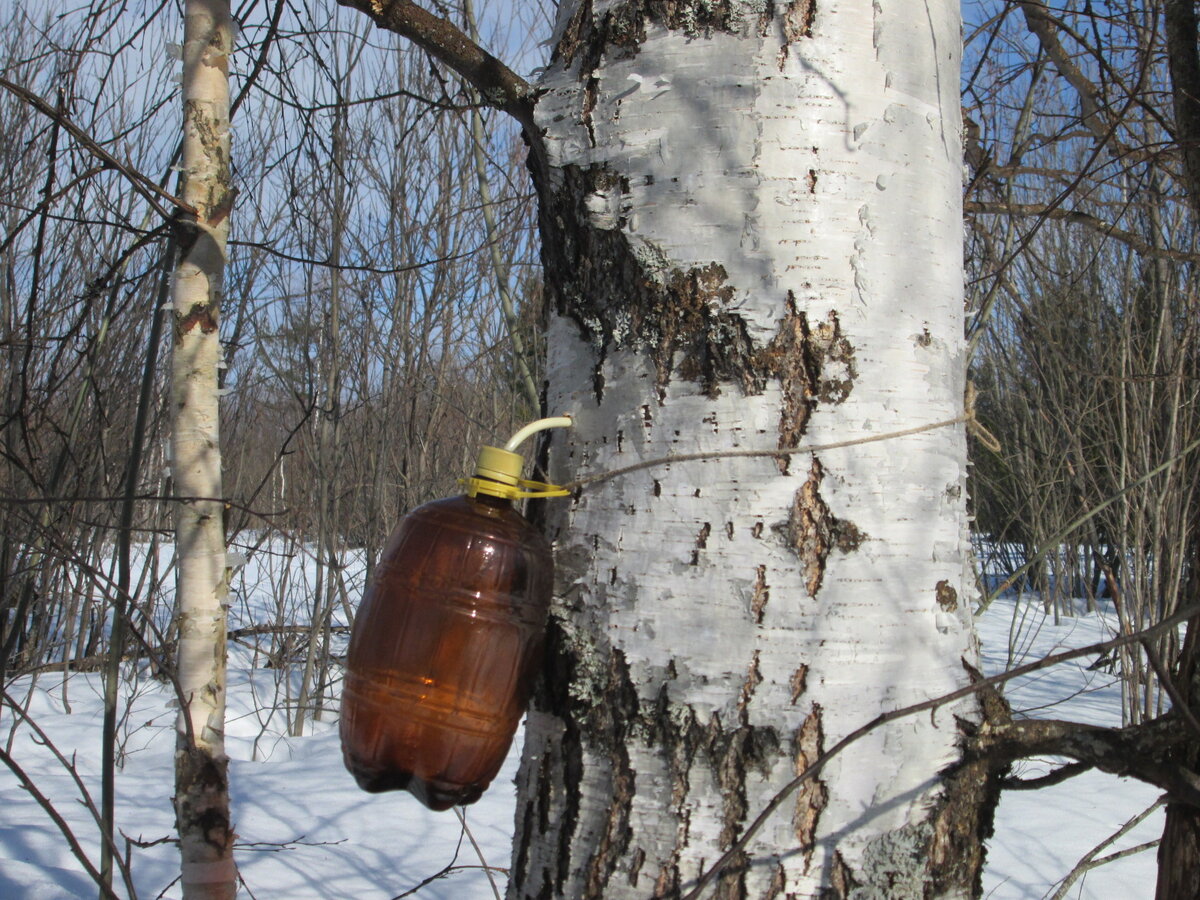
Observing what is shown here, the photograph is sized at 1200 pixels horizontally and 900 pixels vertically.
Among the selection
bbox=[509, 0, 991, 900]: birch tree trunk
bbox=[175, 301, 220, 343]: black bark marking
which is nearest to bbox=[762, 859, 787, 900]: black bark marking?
bbox=[509, 0, 991, 900]: birch tree trunk

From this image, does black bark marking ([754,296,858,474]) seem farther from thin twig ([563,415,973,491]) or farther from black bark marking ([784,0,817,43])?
black bark marking ([784,0,817,43])

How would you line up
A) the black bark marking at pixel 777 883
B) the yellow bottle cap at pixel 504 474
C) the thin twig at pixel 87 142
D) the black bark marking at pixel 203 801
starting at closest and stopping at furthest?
the black bark marking at pixel 777 883
the yellow bottle cap at pixel 504 474
the thin twig at pixel 87 142
the black bark marking at pixel 203 801

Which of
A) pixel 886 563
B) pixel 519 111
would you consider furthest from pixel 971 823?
pixel 519 111

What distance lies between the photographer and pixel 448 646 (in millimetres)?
888

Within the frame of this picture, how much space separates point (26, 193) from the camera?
4406mm

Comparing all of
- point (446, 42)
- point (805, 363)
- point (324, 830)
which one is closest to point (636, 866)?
point (805, 363)

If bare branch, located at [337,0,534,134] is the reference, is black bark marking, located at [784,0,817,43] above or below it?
below

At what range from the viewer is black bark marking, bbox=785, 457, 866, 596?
0.83 m

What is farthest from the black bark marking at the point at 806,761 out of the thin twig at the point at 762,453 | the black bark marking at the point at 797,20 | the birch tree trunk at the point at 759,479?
the black bark marking at the point at 797,20

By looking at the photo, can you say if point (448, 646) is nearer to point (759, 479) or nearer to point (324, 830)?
point (759, 479)

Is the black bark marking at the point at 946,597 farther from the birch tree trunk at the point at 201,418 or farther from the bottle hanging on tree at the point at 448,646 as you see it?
the birch tree trunk at the point at 201,418

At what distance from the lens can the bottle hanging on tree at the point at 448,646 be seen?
885 millimetres

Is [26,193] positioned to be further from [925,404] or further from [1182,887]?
[1182,887]

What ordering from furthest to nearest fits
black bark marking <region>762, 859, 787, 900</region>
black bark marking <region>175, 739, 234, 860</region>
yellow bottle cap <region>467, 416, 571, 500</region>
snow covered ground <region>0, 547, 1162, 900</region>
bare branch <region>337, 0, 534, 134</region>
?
snow covered ground <region>0, 547, 1162, 900</region> < black bark marking <region>175, 739, 234, 860</region> < bare branch <region>337, 0, 534, 134</region> < yellow bottle cap <region>467, 416, 571, 500</region> < black bark marking <region>762, 859, 787, 900</region>
